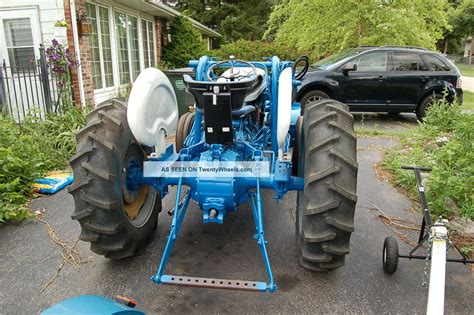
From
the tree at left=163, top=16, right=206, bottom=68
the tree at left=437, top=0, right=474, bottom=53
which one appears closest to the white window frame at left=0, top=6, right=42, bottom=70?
the tree at left=163, top=16, right=206, bottom=68

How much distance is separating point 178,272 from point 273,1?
2908cm

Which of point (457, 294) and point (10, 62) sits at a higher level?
point (10, 62)

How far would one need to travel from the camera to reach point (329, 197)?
250 cm

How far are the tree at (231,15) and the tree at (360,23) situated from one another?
16174mm

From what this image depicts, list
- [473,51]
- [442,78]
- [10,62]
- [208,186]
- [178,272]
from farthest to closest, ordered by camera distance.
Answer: [473,51], [442,78], [10,62], [178,272], [208,186]

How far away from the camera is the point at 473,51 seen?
47.8m

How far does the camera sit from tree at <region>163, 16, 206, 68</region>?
14078 millimetres

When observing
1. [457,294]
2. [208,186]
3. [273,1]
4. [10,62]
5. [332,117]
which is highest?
[273,1]

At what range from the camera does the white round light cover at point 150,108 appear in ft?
9.20

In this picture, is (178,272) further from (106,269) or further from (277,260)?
(277,260)

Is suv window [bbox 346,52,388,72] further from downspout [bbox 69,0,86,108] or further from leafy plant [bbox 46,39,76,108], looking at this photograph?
leafy plant [bbox 46,39,76,108]

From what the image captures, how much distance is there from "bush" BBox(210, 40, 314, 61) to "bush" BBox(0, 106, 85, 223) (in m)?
10.7

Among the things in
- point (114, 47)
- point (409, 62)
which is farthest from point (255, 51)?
point (409, 62)

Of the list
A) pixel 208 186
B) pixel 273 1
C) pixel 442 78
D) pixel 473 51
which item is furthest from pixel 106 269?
pixel 473 51
